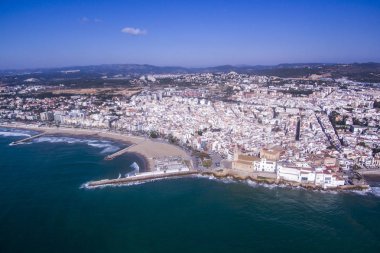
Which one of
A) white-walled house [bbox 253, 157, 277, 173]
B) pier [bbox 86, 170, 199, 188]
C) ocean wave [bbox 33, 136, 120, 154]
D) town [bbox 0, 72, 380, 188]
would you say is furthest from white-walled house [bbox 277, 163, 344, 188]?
ocean wave [bbox 33, 136, 120, 154]

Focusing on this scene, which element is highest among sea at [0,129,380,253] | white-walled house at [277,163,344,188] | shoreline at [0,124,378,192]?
white-walled house at [277,163,344,188]

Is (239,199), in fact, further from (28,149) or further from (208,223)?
(28,149)

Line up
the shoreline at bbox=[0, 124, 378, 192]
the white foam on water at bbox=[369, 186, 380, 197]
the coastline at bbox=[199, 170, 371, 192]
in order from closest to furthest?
1. the white foam on water at bbox=[369, 186, 380, 197]
2. the coastline at bbox=[199, 170, 371, 192]
3. the shoreline at bbox=[0, 124, 378, 192]

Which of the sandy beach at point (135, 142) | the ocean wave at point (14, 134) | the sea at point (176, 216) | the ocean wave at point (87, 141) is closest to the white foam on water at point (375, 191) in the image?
the sea at point (176, 216)

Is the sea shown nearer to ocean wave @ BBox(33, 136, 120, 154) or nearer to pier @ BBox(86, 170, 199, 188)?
pier @ BBox(86, 170, 199, 188)

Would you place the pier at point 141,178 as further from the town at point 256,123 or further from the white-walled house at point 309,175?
the white-walled house at point 309,175
